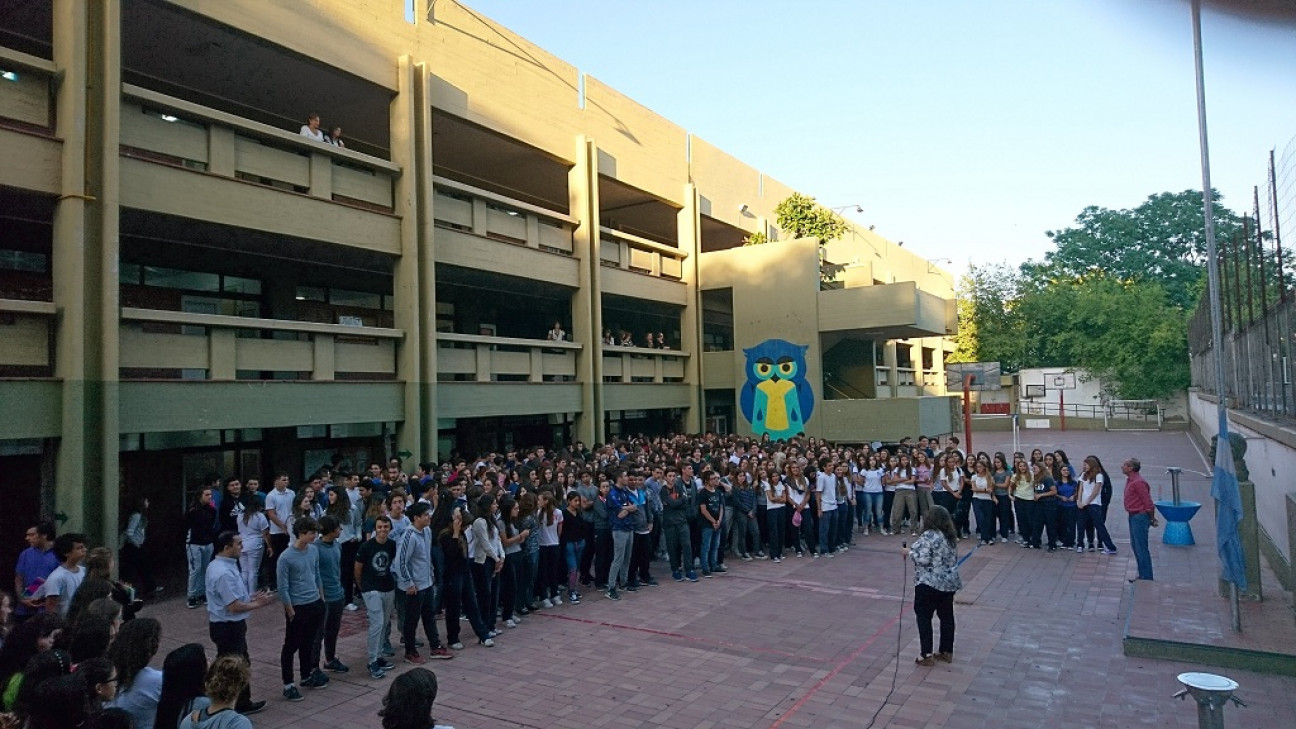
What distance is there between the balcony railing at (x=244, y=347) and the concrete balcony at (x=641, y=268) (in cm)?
830

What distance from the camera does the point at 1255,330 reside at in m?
13.1

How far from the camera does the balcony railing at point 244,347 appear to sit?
12.0 m

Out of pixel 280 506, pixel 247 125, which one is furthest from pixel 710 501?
pixel 247 125

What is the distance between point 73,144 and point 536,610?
9156 millimetres

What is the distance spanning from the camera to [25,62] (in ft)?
34.8

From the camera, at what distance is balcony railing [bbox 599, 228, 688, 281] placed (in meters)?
23.0

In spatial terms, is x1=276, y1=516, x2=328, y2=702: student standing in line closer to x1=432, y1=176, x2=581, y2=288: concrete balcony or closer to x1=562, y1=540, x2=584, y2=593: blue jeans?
x1=562, y1=540, x2=584, y2=593: blue jeans

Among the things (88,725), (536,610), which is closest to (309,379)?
(536,610)

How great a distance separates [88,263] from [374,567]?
6823mm

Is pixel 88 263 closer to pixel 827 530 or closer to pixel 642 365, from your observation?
pixel 827 530

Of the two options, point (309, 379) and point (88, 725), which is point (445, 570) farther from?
point (309, 379)

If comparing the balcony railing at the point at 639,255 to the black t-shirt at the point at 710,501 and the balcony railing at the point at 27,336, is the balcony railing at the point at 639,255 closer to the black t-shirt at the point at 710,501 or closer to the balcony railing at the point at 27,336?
the black t-shirt at the point at 710,501

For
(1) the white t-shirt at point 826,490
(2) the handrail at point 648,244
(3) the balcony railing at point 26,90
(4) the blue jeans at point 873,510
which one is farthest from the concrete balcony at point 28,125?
(4) the blue jeans at point 873,510

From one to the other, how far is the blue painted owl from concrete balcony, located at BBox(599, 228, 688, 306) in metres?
3.29
